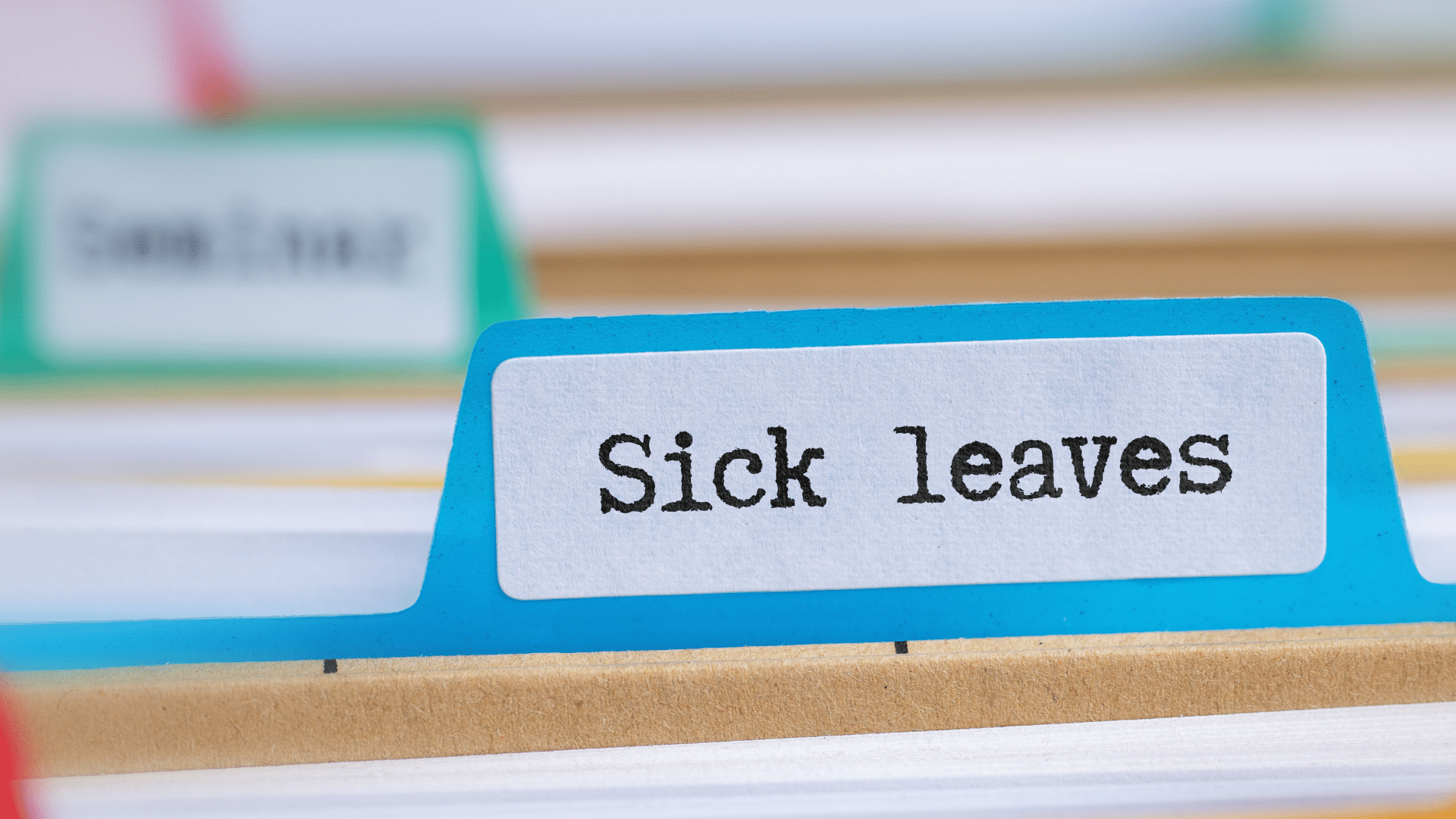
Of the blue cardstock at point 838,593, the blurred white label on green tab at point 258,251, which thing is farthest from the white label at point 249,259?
the blue cardstock at point 838,593

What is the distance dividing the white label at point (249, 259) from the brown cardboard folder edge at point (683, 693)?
117 millimetres

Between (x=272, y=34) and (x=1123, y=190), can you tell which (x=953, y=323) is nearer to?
(x=1123, y=190)

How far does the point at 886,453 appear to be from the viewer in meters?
0.24

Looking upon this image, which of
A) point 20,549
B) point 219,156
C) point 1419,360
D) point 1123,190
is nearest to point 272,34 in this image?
point 219,156

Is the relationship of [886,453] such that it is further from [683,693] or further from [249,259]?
[249,259]

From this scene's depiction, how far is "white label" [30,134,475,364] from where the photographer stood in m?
0.32

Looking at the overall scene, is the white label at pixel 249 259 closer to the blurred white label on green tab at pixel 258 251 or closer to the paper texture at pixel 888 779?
the blurred white label on green tab at pixel 258 251

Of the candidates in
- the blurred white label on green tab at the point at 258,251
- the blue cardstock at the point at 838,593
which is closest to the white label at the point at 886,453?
the blue cardstock at the point at 838,593

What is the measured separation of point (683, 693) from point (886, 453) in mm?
84

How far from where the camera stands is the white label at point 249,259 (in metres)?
0.32

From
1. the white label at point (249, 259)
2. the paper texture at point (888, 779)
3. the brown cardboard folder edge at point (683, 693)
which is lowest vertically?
the paper texture at point (888, 779)

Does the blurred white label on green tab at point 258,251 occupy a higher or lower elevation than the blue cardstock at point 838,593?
higher

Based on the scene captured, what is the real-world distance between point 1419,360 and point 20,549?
0.43 meters

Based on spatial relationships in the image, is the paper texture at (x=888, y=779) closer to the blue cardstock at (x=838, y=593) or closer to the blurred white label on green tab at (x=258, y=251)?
the blue cardstock at (x=838, y=593)
